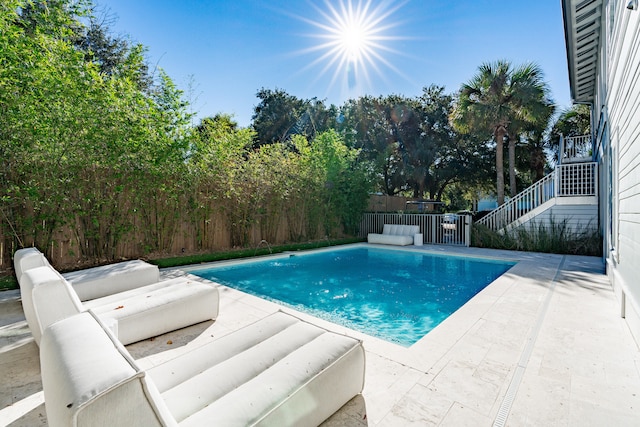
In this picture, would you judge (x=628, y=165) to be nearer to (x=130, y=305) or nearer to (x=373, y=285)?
(x=373, y=285)

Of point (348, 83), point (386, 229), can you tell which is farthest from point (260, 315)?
point (348, 83)

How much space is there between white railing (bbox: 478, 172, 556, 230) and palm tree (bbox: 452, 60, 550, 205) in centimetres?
265

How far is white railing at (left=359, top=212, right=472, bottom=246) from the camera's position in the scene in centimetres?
1049

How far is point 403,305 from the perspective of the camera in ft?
15.9

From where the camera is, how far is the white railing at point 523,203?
968cm

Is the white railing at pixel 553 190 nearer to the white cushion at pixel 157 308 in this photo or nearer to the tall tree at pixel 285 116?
the white cushion at pixel 157 308

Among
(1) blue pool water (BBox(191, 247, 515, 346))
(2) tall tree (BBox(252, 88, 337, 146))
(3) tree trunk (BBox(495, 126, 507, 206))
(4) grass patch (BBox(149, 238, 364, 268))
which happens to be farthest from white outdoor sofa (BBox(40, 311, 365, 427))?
(2) tall tree (BBox(252, 88, 337, 146))

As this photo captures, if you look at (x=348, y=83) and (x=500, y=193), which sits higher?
(x=348, y=83)

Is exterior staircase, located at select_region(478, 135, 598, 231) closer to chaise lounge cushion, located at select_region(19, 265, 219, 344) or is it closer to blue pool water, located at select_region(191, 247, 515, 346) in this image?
blue pool water, located at select_region(191, 247, 515, 346)

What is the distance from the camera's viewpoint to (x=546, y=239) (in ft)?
29.3

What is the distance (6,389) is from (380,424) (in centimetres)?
259

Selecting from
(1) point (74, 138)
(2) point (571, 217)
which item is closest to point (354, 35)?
(1) point (74, 138)

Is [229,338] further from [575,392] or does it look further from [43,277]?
[575,392]

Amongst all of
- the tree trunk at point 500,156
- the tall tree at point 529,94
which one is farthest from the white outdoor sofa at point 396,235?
the tall tree at point 529,94
